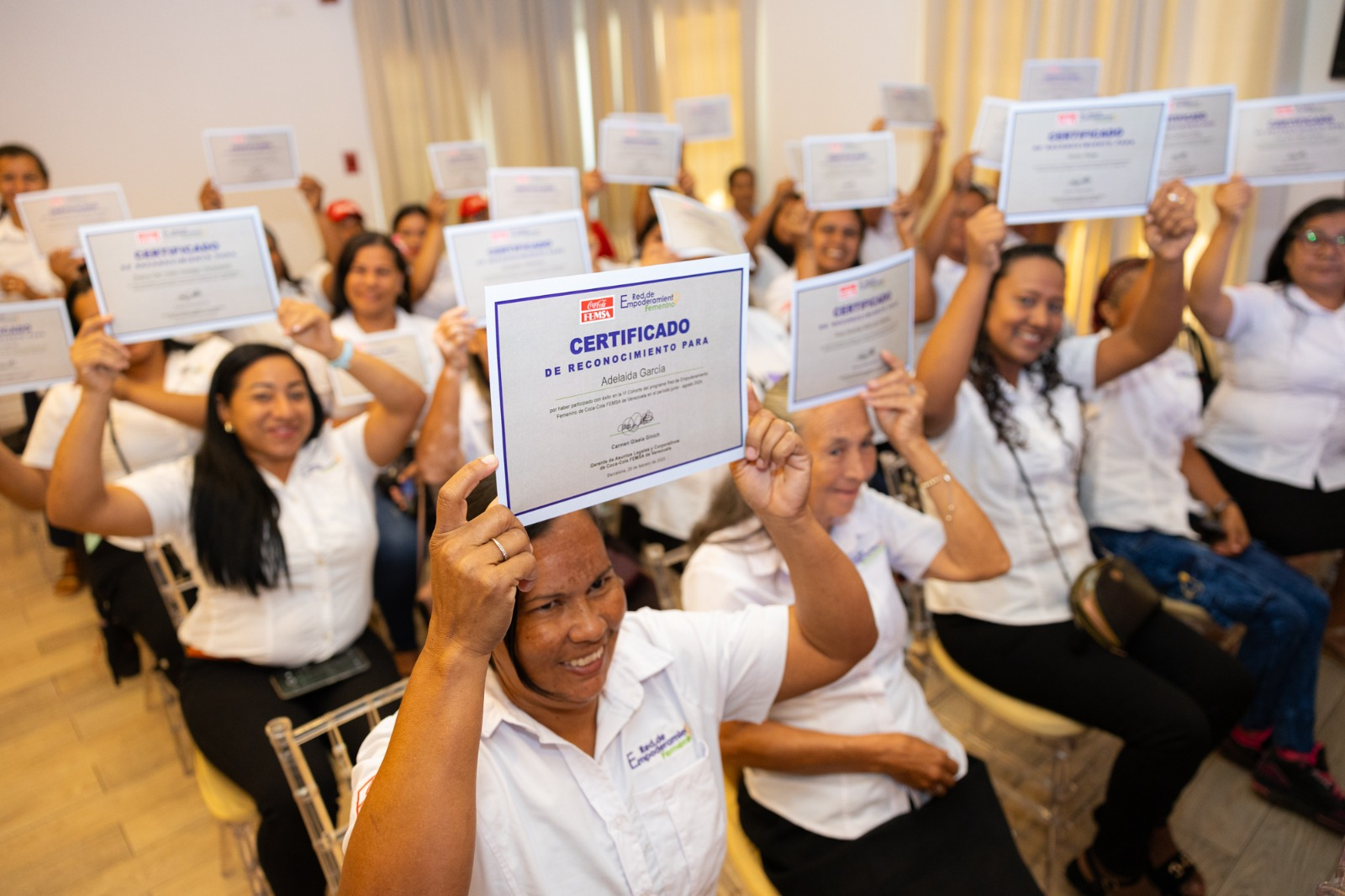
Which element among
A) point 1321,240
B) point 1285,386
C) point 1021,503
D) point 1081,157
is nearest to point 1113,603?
point 1021,503

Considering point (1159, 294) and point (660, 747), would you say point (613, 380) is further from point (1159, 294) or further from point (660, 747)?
point (1159, 294)

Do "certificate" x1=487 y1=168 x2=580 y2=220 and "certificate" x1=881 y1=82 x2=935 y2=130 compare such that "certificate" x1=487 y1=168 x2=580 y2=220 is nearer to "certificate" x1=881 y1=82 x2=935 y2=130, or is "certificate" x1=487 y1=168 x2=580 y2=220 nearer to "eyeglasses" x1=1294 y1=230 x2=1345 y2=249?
"certificate" x1=881 y1=82 x2=935 y2=130

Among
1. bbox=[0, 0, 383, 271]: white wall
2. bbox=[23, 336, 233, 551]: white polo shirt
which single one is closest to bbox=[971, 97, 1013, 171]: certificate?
bbox=[23, 336, 233, 551]: white polo shirt

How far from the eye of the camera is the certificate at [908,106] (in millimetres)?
3824

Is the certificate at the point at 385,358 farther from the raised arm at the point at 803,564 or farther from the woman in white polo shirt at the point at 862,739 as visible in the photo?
the raised arm at the point at 803,564

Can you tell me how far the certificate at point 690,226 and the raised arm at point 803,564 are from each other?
1.12 metres

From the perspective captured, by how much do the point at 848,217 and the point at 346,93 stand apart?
16.6 feet

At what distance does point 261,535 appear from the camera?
2.04m

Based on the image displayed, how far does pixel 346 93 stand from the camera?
6480 mm

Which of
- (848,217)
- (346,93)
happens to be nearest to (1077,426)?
(848,217)

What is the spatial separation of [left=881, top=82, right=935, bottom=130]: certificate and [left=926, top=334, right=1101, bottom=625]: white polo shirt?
2.14 meters

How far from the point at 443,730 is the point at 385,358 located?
1.98 meters

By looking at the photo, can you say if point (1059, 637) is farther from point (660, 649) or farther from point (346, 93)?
point (346, 93)

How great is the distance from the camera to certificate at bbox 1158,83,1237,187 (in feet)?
7.50
